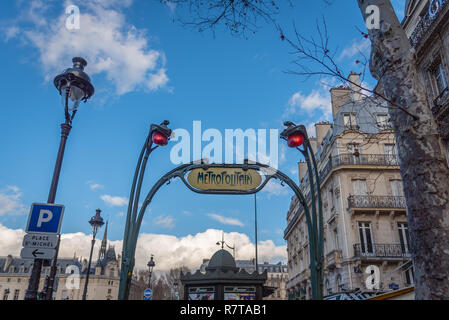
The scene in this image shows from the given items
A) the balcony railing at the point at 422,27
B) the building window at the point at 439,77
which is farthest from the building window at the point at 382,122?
the balcony railing at the point at 422,27

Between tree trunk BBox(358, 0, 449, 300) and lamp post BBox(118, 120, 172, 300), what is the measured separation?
3482 mm

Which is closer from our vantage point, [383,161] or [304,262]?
[383,161]

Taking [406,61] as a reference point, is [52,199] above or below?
below

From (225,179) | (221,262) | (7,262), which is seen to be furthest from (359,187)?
(7,262)

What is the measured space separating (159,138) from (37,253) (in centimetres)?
250

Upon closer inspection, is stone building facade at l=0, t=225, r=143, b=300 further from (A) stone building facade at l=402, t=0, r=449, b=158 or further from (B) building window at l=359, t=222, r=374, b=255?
(A) stone building facade at l=402, t=0, r=449, b=158

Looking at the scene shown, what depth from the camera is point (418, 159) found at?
10.1ft

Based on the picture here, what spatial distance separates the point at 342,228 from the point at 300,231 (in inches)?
488

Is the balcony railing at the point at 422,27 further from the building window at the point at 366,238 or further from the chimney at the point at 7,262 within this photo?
the chimney at the point at 7,262

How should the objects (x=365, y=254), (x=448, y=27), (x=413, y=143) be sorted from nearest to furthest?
1. (x=413, y=143)
2. (x=448, y=27)
3. (x=365, y=254)

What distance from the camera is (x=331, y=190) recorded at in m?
25.7

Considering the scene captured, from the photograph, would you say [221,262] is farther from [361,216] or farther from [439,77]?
[361,216]

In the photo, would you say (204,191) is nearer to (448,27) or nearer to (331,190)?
(448,27)

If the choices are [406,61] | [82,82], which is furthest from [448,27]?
[82,82]
